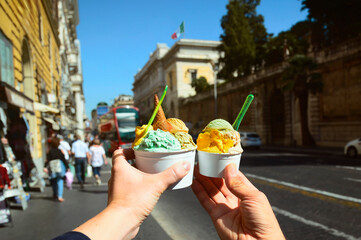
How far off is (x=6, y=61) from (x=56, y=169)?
3.32 m

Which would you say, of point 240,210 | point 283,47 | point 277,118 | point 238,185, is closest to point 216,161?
point 238,185

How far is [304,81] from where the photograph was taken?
23453 mm

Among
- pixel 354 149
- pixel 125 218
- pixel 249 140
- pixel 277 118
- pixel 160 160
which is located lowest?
pixel 354 149

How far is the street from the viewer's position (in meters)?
4.91

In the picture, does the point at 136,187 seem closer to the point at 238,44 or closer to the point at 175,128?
the point at 175,128

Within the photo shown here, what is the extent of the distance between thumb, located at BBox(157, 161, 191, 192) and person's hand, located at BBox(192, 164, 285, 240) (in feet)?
1.19

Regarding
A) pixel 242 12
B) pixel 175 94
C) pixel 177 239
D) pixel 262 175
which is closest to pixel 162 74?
pixel 175 94

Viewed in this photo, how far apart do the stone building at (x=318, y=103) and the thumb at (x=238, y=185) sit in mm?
12746

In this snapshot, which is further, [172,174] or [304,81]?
[304,81]

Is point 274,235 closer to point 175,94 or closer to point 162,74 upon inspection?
point 175,94

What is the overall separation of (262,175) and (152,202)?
374 inches

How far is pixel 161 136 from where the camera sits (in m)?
2.00

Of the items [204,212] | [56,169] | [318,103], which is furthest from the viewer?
[318,103]

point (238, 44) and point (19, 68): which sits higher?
point (238, 44)
